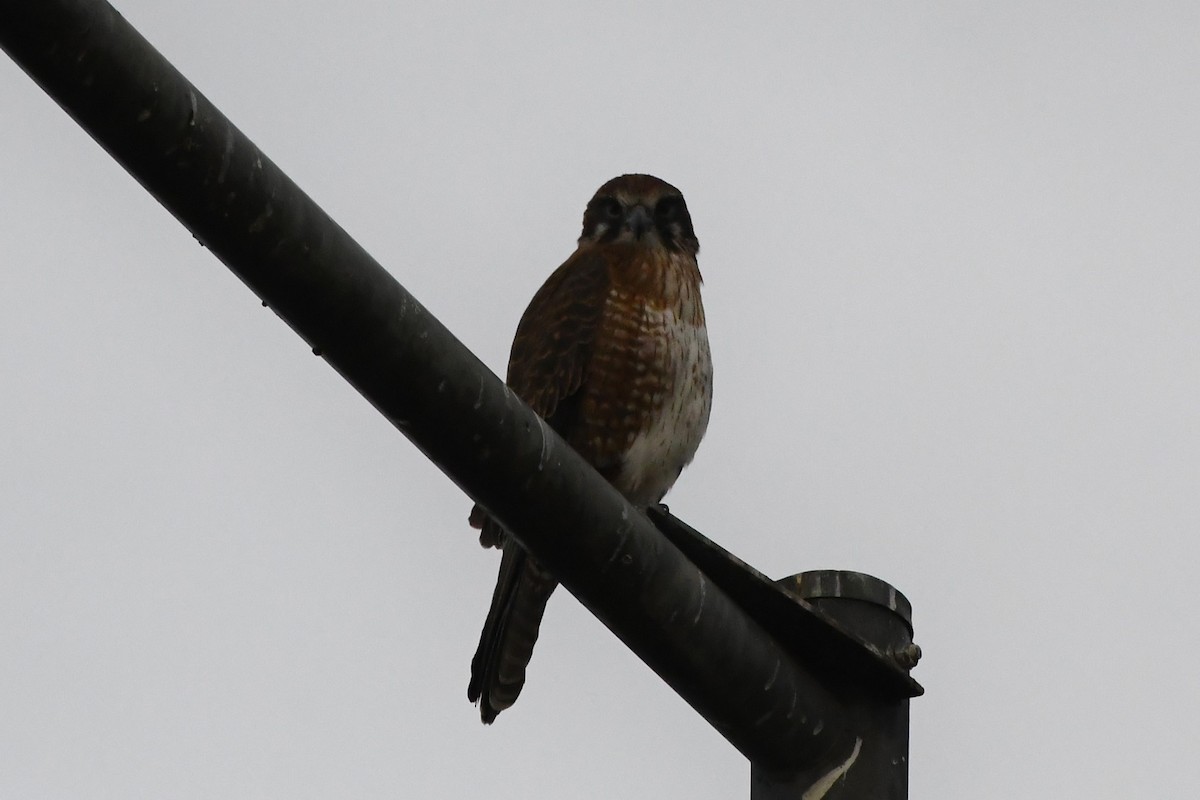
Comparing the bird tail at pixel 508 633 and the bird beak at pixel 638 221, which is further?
the bird beak at pixel 638 221

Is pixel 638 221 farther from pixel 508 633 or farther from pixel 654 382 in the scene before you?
pixel 508 633

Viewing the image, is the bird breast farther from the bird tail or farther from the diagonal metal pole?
the diagonal metal pole

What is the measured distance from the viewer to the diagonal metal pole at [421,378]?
1.84 meters

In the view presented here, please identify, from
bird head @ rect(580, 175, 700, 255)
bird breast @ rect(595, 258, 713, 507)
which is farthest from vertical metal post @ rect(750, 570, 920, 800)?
Result: bird head @ rect(580, 175, 700, 255)

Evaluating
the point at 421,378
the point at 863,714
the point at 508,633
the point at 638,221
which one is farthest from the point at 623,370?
the point at 421,378

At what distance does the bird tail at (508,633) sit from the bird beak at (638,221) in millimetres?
1314

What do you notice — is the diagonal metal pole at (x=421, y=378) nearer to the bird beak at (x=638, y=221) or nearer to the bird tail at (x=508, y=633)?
the bird tail at (x=508, y=633)

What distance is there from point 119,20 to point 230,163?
20cm

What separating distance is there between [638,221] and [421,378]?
3.38 metres

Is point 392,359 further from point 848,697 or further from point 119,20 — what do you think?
point 848,697

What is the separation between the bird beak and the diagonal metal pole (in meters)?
2.88

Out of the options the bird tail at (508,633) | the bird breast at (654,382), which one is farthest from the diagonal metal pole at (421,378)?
the bird breast at (654,382)

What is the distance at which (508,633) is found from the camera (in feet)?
14.0

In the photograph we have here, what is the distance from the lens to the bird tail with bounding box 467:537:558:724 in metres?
3.83
